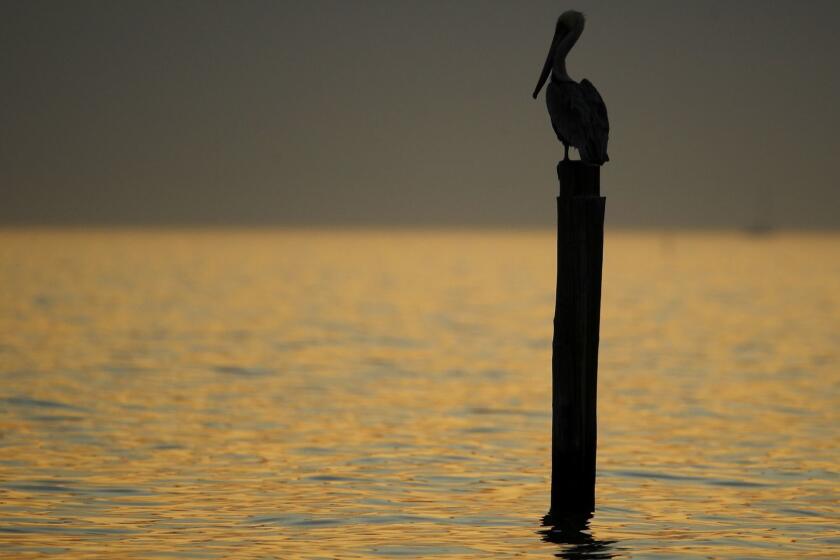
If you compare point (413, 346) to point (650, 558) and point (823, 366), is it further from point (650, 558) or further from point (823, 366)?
point (650, 558)

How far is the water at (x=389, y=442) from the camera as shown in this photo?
13.2m

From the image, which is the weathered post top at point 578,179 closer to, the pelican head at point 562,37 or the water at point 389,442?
the pelican head at point 562,37

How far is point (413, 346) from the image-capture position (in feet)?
122

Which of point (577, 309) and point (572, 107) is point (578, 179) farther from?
point (577, 309)

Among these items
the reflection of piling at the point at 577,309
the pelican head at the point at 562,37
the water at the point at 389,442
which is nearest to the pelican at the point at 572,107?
the pelican head at the point at 562,37

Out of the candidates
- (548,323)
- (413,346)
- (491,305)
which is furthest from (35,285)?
(413,346)

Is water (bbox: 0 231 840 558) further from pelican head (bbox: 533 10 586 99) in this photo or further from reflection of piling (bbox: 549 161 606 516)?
pelican head (bbox: 533 10 586 99)

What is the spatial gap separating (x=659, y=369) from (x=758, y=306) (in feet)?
100

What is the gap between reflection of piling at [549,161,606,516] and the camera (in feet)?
41.8

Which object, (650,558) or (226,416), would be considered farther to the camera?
(226,416)

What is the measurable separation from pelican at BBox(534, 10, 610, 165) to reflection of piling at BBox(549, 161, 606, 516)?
10.2 inches

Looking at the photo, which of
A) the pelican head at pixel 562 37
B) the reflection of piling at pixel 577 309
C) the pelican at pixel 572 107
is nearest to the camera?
the reflection of piling at pixel 577 309

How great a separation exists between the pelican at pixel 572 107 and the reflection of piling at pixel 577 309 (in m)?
0.26

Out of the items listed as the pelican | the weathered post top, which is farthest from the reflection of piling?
the pelican
